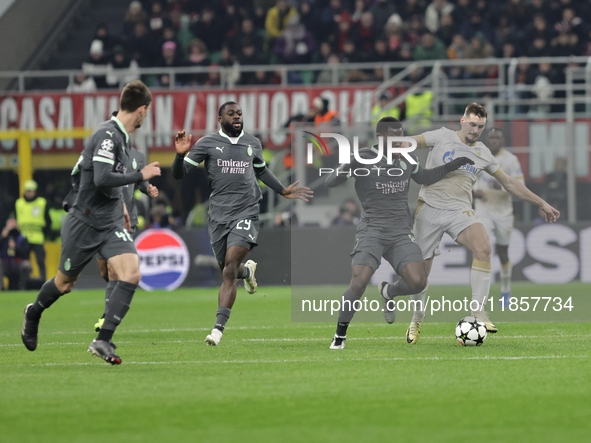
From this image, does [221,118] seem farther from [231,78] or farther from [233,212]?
[231,78]

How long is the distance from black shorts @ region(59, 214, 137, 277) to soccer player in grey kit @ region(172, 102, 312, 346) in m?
1.64

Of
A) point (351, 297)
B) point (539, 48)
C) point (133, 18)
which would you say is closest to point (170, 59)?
point (133, 18)

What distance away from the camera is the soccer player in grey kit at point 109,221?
728 cm

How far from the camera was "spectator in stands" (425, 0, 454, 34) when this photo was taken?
74.0 feet

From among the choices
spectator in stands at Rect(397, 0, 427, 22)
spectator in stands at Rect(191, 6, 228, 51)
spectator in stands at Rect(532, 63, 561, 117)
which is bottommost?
spectator in stands at Rect(532, 63, 561, 117)

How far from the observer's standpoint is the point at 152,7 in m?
24.9

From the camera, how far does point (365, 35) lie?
2228cm

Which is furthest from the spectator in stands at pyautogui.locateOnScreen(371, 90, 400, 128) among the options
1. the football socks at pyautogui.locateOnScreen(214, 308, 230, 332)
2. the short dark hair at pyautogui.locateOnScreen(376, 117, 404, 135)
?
the football socks at pyautogui.locateOnScreen(214, 308, 230, 332)

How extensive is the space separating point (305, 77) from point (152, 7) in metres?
5.54

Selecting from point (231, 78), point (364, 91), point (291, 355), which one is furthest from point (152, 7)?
point (291, 355)

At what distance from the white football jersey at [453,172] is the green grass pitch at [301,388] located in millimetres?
1341

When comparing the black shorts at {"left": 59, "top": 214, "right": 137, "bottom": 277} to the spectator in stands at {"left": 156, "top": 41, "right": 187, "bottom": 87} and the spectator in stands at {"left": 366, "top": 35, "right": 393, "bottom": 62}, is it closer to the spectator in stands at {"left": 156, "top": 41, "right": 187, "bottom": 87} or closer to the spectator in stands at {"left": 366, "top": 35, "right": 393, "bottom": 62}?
the spectator in stands at {"left": 366, "top": 35, "right": 393, "bottom": 62}

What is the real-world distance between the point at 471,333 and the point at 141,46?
1687cm

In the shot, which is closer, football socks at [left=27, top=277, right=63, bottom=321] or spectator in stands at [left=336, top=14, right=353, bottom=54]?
football socks at [left=27, top=277, right=63, bottom=321]
